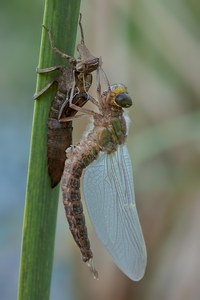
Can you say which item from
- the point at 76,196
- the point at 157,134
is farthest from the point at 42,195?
the point at 157,134

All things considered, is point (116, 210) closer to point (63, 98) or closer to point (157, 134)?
point (63, 98)

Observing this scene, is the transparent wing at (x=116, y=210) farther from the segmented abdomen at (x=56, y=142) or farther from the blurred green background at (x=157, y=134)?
the blurred green background at (x=157, y=134)

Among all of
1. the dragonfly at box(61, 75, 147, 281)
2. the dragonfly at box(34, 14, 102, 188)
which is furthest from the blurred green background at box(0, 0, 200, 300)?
the dragonfly at box(34, 14, 102, 188)

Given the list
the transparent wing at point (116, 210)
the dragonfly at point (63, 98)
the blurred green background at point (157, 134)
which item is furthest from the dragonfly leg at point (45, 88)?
the blurred green background at point (157, 134)

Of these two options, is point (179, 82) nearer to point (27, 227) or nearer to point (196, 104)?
point (196, 104)

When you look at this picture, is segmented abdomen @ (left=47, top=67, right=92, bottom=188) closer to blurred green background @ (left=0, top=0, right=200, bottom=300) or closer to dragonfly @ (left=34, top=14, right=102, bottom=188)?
dragonfly @ (left=34, top=14, right=102, bottom=188)

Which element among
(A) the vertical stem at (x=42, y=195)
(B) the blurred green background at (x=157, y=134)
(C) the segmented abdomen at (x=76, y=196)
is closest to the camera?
(A) the vertical stem at (x=42, y=195)

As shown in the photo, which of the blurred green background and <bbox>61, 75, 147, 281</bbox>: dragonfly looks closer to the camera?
<bbox>61, 75, 147, 281</bbox>: dragonfly

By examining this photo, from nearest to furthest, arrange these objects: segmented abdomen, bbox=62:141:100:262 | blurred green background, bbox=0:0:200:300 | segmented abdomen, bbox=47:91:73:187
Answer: segmented abdomen, bbox=47:91:73:187 → segmented abdomen, bbox=62:141:100:262 → blurred green background, bbox=0:0:200:300
